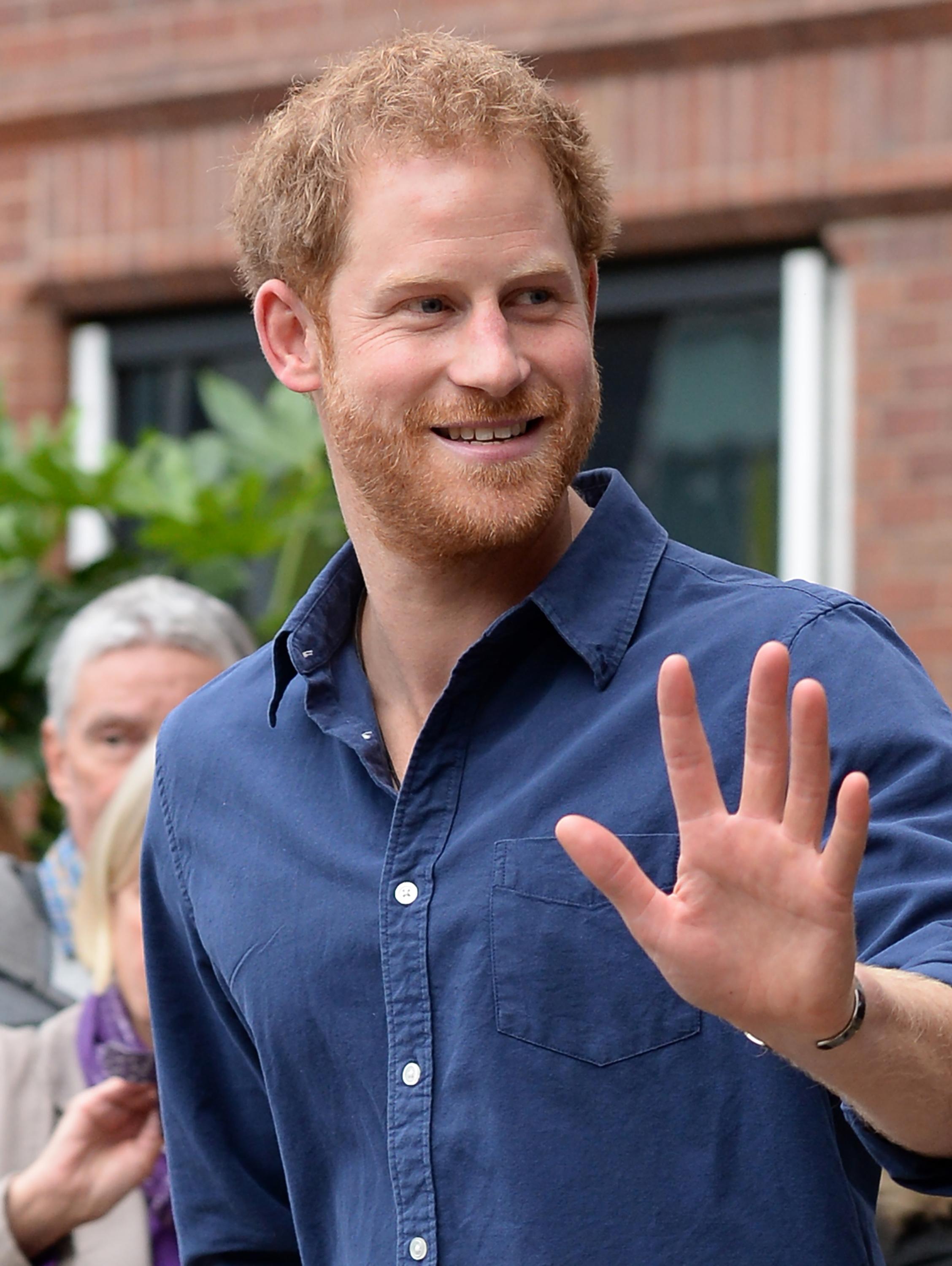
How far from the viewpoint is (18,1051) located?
3176mm

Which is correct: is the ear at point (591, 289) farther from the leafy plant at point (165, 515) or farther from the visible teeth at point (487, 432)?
the leafy plant at point (165, 515)

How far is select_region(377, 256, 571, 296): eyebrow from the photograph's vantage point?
183 centimetres

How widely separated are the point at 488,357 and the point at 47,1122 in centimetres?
182

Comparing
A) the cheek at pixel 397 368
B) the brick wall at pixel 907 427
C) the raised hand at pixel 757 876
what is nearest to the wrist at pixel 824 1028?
the raised hand at pixel 757 876

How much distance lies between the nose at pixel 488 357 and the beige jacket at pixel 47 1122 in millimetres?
1704

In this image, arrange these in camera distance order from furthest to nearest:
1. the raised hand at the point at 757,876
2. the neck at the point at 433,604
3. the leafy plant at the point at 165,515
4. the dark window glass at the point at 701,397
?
1. the dark window glass at the point at 701,397
2. the leafy plant at the point at 165,515
3. the neck at the point at 433,604
4. the raised hand at the point at 757,876

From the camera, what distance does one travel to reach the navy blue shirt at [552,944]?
1.68 m

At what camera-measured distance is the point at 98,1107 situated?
9.57 ft

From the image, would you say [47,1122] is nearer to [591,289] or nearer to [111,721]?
[111,721]

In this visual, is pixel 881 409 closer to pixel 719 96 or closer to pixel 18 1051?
pixel 719 96

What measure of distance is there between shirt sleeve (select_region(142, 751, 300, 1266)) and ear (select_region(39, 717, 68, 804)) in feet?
6.23

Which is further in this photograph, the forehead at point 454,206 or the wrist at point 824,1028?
the forehead at point 454,206

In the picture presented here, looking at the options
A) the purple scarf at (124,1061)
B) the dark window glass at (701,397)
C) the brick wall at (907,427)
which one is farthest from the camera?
the dark window glass at (701,397)

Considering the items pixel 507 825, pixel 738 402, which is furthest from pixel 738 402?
pixel 507 825
